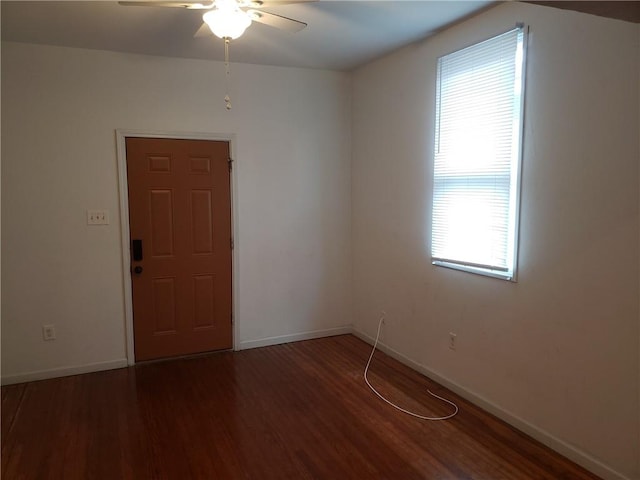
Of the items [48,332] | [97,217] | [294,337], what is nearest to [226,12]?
[97,217]

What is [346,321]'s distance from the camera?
15.1 feet

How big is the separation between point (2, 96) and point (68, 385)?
2246 millimetres

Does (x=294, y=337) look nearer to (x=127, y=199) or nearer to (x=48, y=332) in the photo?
(x=127, y=199)

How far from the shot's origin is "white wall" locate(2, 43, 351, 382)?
3350mm

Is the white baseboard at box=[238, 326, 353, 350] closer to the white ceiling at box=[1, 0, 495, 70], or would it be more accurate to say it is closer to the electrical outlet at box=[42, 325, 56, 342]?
the electrical outlet at box=[42, 325, 56, 342]

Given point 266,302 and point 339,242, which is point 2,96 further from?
point 339,242

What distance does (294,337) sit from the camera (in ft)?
14.3

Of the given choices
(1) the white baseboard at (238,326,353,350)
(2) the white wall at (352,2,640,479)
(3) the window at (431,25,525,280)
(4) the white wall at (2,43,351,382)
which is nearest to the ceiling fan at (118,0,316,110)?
(3) the window at (431,25,525,280)

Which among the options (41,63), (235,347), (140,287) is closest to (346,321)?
(235,347)

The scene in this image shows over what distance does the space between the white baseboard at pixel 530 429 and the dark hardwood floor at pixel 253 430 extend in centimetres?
4

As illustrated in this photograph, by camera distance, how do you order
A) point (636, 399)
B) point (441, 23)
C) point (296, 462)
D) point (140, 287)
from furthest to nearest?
point (140, 287), point (441, 23), point (296, 462), point (636, 399)

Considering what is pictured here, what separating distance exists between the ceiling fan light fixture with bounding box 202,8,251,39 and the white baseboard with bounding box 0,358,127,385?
2869 mm

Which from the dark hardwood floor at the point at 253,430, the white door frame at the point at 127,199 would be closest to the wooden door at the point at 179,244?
the white door frame at the point at 127,199

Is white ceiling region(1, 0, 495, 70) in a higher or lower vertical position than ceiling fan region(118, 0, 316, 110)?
higher
